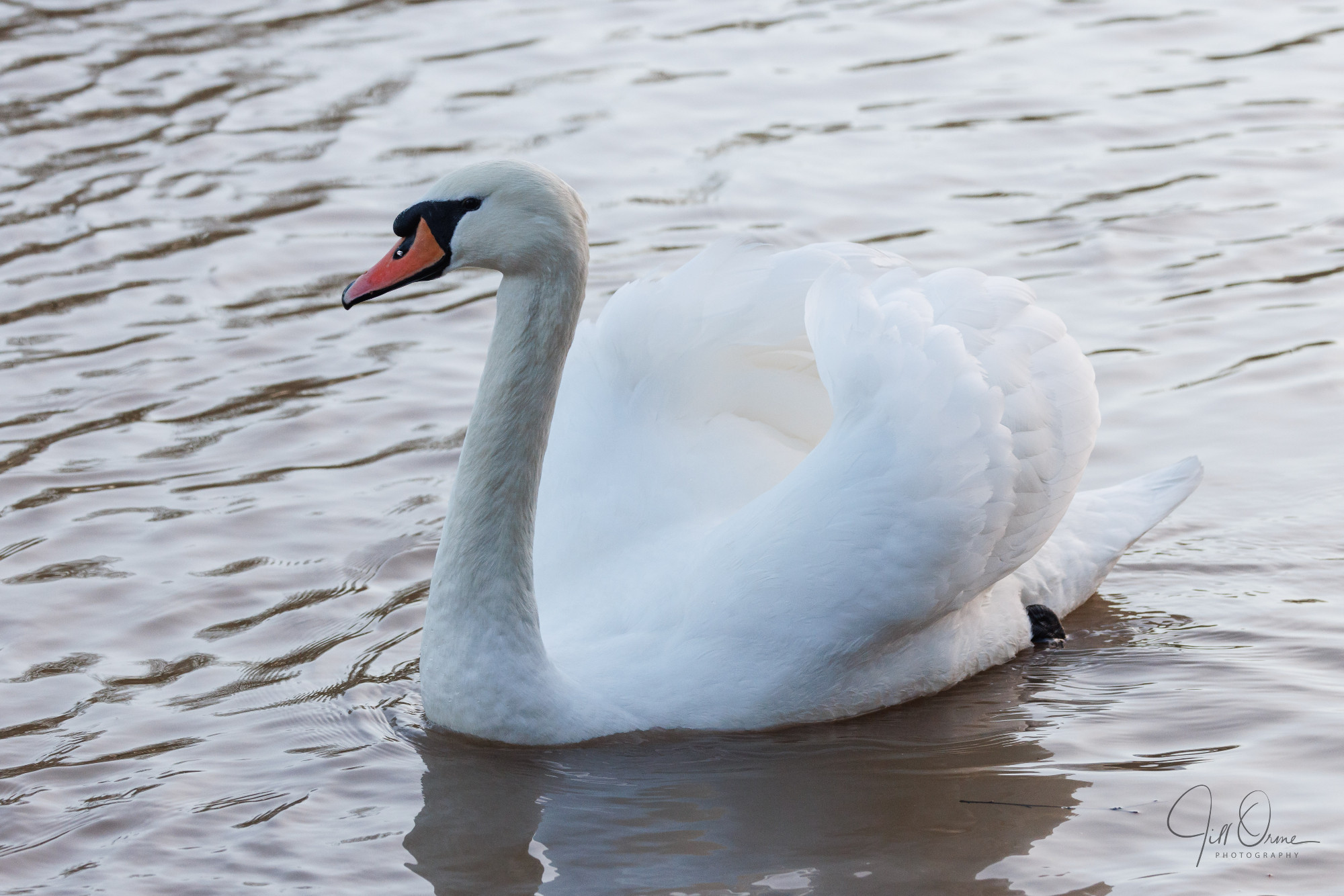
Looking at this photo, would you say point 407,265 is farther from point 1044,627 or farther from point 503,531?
point 1044,627

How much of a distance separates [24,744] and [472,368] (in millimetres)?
3195

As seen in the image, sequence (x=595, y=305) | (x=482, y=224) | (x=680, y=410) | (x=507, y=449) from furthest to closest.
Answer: (x=595, y=305)
(x=680, y=410)
(x=507, y=449)
(x=482, y=224)

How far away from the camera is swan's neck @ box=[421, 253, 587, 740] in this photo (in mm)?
5008

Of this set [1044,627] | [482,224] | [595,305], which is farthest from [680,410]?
[595,305]

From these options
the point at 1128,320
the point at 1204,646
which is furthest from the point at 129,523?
the point at 1128,320

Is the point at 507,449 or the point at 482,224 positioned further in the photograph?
the point at 507,449

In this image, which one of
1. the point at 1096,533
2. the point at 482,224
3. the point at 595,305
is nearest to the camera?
the point at 482,224

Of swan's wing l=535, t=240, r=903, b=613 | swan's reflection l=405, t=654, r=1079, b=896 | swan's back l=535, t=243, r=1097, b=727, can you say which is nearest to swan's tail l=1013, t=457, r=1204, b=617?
swan's back l=535, t=243, r=1097, b=727

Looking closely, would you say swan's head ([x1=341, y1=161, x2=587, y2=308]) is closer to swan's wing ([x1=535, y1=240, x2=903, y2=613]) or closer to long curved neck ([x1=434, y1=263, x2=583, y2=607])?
long curved neck ([x1=434, y1=263, x2=583, y2=607])

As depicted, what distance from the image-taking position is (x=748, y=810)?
16.1 feet

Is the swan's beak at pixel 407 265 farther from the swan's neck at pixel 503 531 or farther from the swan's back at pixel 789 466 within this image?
the swan's back at pixel 789 466

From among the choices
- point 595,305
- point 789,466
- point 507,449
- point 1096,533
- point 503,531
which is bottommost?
point 1096,533

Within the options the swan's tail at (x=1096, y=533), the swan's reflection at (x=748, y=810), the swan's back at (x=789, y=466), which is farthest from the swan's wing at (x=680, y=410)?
the swan's tail at (x=1096, y=533)

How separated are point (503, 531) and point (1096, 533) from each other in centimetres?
217
